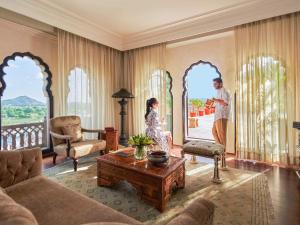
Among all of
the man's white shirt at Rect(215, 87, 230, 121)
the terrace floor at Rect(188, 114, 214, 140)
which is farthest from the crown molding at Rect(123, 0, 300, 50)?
the terrace floor at Rect(188, 114, 214, 140)

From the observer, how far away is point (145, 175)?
2344 millimetres

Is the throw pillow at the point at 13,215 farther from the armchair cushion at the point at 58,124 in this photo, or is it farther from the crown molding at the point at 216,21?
the crown molding at the point at 216,21

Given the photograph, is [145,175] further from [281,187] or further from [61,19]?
[61,19]

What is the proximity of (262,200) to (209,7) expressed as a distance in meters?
3.56

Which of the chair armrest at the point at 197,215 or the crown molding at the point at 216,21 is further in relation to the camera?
the crown molding at the point at 216,21

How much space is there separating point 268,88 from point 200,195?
2.57 meters

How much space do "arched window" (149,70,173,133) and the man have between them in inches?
58.0

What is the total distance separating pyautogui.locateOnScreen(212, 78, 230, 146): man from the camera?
4307 millimetres

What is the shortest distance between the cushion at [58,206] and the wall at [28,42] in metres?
3.16

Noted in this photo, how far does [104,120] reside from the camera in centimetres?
568

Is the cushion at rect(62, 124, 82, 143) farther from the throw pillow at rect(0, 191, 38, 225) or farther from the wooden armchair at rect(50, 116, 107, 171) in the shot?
the throw pillow at rect(0, 191, 38, 225)

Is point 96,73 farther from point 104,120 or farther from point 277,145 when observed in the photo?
point 277,145

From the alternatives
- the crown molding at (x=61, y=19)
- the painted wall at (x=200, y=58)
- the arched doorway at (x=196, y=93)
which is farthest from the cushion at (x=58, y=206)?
the arched doorway at (x=196, y=93)

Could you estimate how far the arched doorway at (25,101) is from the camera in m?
4.18
